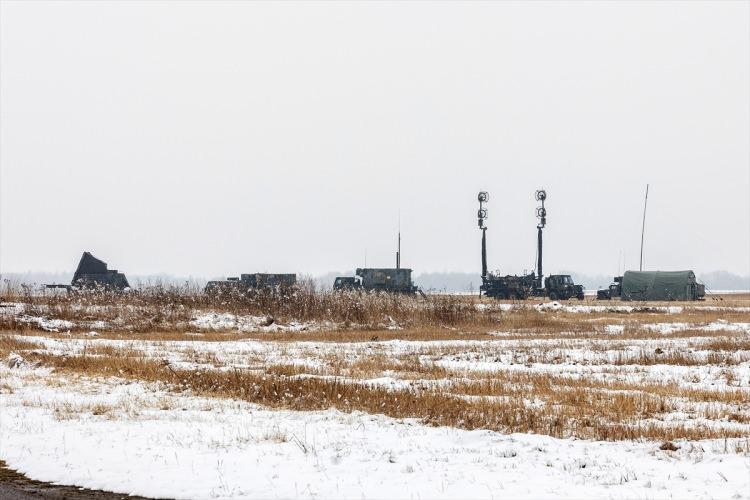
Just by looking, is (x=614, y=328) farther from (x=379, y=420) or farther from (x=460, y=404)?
(x=379, y=420)

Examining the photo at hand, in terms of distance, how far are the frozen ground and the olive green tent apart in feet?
191

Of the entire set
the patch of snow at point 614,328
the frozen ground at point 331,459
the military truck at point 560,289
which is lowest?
the frozen ground at point 331,459

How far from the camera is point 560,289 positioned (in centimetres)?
6675

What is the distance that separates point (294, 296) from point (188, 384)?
70.7 feet

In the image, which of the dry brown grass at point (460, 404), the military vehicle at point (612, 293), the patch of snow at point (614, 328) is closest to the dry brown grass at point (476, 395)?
the dry brown grass at point (460, 404)

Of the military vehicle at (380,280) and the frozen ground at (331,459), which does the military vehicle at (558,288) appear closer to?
the military vehicle at (380,280)

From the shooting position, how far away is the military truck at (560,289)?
218 ft

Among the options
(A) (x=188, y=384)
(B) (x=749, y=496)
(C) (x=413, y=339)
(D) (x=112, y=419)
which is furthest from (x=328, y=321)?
(B) (x=749, y=496)

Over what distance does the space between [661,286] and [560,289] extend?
324 inches

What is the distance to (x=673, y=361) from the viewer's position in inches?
756

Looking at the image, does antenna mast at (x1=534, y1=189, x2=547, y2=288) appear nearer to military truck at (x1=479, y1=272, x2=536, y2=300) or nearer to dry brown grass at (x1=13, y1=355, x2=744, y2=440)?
military truck at (x1=479, y1=272, x2=536, y2=300)


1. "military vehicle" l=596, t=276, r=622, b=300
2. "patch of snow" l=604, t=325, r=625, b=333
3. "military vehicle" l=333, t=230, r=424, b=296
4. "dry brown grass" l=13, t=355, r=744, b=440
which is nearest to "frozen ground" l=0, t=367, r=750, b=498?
"dry brown grass" l=13, t=355, r=744, b=440

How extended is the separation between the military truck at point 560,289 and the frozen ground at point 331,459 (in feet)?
188

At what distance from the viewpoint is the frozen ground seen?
7.69 m
